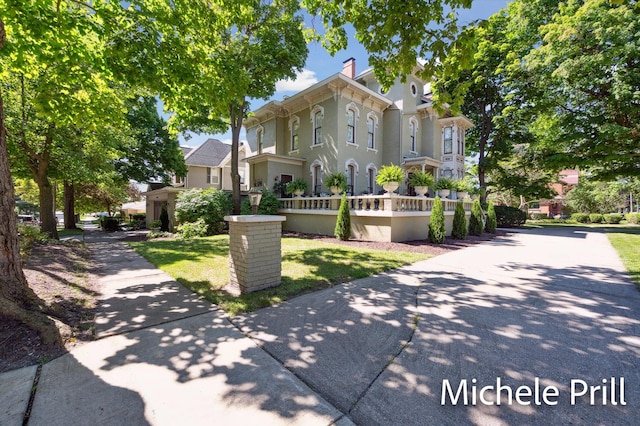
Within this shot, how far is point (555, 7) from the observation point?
50.1 feet

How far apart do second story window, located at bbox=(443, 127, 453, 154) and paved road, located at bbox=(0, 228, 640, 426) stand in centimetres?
1642

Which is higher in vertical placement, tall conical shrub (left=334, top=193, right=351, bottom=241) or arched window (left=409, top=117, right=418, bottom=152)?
arched window (left=409, top=117, right=418, bottom=152)

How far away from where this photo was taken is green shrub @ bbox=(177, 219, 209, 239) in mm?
12828

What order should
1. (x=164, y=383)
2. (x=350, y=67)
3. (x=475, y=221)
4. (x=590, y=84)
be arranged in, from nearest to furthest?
(x=164, y=383), (x=590, y=84), (x=475, y=221), (x=350, y=67)

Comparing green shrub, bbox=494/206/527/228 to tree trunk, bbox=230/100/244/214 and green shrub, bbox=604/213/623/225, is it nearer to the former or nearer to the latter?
green shrub, bbox=604/213/623/225

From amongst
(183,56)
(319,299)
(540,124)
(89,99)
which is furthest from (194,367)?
(540,124)

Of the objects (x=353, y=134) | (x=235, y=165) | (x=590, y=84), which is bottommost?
(x=235, y=165)

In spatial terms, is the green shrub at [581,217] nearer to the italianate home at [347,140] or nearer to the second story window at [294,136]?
the italianate home at [347,140]

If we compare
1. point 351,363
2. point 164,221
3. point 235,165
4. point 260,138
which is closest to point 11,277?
point 351,363

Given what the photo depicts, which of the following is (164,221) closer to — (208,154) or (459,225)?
(208,154)

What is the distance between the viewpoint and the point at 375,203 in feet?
38.3

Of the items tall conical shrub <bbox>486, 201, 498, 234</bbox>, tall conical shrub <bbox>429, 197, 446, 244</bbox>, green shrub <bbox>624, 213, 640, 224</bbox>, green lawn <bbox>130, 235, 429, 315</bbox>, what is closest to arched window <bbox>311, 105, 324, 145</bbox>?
tall conical shrub <bbox>429, 197, 446, 244</bbox>

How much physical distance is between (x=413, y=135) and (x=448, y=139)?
3.28m

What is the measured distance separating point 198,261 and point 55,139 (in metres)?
8.89
